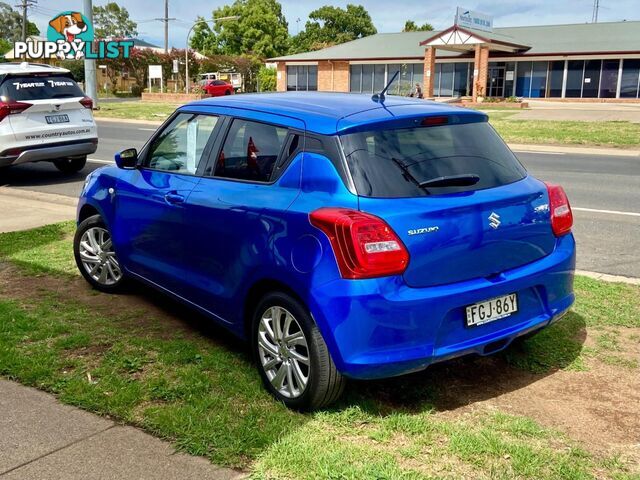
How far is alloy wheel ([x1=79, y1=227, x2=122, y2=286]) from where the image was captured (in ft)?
18.9

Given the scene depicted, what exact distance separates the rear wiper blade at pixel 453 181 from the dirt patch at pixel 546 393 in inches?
46.8

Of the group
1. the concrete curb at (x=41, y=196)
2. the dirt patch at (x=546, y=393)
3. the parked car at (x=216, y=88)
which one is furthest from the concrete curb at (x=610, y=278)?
the parked car at (x=216, y=88)

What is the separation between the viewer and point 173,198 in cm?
462

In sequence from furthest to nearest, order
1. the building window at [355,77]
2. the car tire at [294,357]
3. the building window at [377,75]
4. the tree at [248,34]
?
the tree at [248,34] < the building window at [355,77] < the building window at [377,75] < the car tire at [294,357]

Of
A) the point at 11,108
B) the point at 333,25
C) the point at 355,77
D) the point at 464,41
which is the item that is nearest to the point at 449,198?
the point at 11,108

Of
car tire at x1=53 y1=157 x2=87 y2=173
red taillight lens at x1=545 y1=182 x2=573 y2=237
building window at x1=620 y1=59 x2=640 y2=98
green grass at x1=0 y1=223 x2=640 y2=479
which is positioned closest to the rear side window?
green grass at x1=0 y1=223 x2=640 y2=479

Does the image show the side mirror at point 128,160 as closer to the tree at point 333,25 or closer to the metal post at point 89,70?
the metal post at point 89,70

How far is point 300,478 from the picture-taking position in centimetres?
309

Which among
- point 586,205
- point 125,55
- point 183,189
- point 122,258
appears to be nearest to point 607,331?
point 183,189

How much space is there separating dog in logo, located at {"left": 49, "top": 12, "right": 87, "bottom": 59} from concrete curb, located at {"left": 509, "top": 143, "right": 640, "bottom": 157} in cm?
3007

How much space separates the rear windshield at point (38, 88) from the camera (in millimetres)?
11297

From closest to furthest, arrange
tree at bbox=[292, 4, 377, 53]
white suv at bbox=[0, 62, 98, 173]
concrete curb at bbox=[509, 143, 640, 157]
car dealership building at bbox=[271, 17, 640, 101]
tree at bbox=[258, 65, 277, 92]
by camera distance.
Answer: white suv at bbox=[0, 62, 98, 173]
concrete curb at bbox=[509, 143, 640, 157]
car dealership building at bbox=[271, 17, 640, 101]
tree at bbox=[258, 65, 277, 92]
tree at bbox=[292, 4, 377, 53]

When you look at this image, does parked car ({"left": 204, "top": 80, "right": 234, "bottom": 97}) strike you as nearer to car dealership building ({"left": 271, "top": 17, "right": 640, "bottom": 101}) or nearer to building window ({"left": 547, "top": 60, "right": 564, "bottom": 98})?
car dealership building ({"left": 271, "top": 17, "right": 640, "bottom": 101})

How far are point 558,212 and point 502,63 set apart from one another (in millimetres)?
45892
